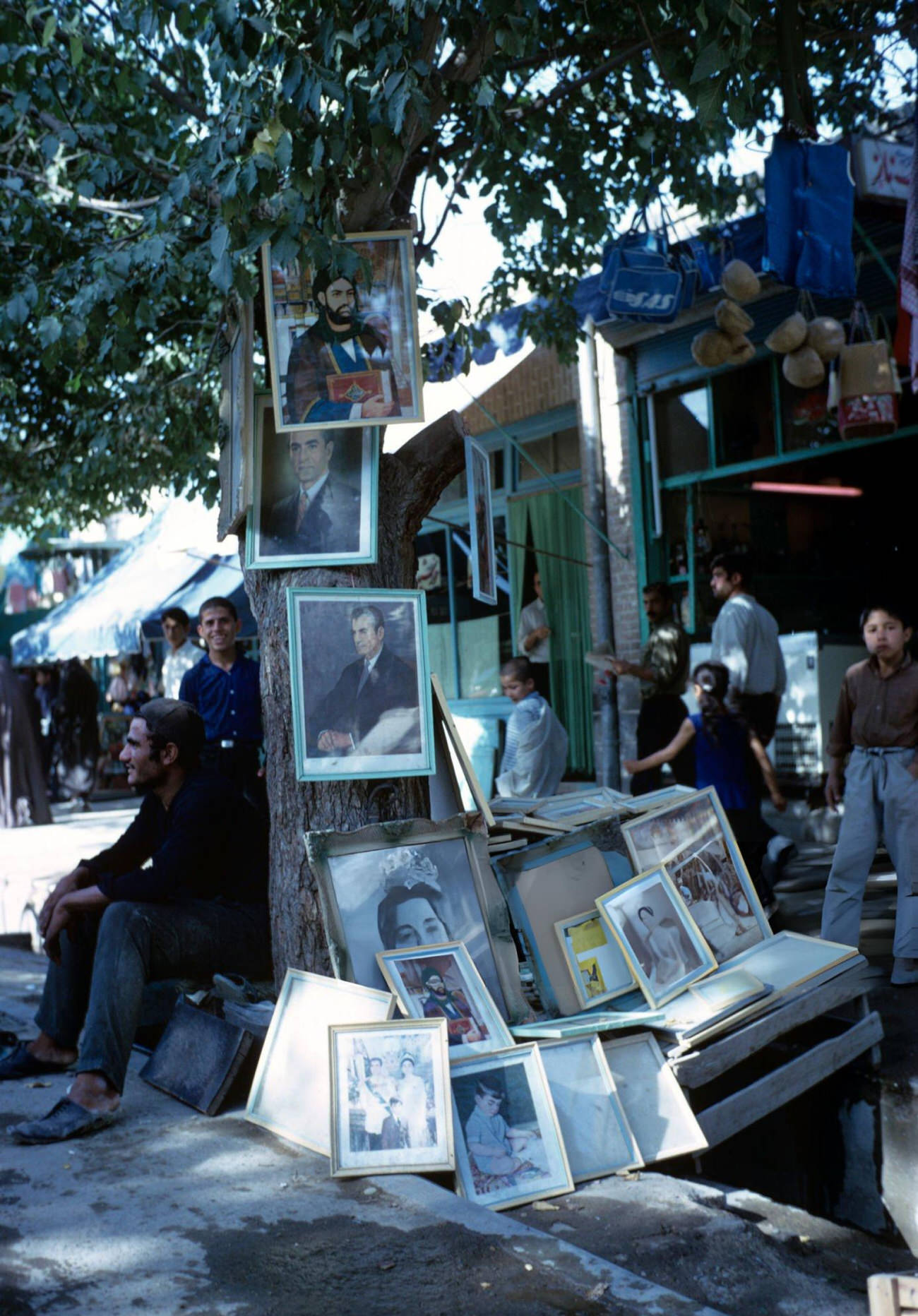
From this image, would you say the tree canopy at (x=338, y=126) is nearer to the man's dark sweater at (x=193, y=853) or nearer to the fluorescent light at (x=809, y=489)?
the man's dark sweater at (x=193, y=853)

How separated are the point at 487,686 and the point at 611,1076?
9272mm

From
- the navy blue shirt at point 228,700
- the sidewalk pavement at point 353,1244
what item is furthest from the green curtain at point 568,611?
the sidewalk pavement at point 353,1244

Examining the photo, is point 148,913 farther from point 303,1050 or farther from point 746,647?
point 746,647

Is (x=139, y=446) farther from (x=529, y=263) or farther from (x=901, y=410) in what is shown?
(x=901, y=410)

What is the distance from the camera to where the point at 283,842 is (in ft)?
16.2

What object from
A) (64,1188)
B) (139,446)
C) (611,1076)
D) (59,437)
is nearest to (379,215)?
(611,1076)

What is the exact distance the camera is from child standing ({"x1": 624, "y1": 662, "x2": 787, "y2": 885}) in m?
6.76

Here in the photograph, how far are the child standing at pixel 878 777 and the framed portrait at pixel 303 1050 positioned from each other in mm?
2538

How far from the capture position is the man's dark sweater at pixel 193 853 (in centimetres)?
480

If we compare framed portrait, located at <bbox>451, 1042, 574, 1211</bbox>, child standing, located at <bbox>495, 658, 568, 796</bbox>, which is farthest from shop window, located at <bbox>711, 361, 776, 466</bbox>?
framed portrait, located at <bbox>451, 1042, 574, 1211</bbox>

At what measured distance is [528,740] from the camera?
7992mm

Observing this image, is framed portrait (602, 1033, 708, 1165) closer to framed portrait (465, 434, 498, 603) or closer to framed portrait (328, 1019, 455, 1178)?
framed portrait (328, 1019, 455, 1178)

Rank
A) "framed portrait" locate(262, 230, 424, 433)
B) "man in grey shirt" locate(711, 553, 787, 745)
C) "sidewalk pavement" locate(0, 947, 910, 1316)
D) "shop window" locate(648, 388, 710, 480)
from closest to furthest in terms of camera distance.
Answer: "sidewalk pavement" locate(0, 947, 910, 1316) → "framed portrait" locate(262, 230, 424, 433) → "man in grey shirt" locate(711, 553, 787, 745) → "shop window" locate(648, 388, 710, 480)

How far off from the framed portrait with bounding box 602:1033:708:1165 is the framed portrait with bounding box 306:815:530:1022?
18.1 inches
